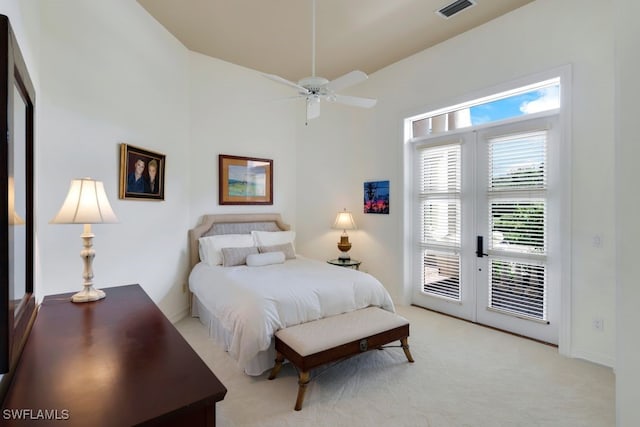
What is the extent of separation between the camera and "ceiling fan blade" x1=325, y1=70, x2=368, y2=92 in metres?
2.44

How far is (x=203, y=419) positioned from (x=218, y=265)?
119 inches

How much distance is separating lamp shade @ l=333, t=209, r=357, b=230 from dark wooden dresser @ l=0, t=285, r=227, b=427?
3.41 m

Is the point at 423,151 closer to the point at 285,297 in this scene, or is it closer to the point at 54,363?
the point at 285,297

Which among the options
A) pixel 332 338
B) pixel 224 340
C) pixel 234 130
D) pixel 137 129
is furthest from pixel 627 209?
pixel 234 130

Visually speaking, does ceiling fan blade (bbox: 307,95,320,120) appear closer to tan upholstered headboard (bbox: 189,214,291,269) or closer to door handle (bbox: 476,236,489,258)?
tan upholstered headboard (bbox: 189,214,291,269)

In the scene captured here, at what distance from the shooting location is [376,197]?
4.63 metres

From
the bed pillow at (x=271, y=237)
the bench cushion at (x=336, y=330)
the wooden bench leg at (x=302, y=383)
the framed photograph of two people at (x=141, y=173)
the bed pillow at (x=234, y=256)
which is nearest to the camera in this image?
the wooden bench leg at (x=302, y=383)

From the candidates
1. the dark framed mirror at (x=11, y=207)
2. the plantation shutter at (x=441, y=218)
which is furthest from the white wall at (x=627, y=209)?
the plantation shutter at (x=441, y=218)

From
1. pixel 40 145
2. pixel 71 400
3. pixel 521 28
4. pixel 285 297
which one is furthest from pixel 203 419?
pixel 521 28

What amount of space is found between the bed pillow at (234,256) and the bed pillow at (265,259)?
0.08 metres

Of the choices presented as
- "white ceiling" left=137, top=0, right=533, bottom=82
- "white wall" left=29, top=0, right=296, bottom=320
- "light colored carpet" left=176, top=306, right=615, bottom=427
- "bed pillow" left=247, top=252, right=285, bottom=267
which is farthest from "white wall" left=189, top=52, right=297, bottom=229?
"light colored carpet" left=176, top=306, right=615, bottom=427

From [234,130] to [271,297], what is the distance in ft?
9.46

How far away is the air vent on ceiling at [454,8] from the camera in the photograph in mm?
3061

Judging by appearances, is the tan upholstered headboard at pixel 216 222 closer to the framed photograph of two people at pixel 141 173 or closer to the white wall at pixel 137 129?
the white wall at pixel 137 129
